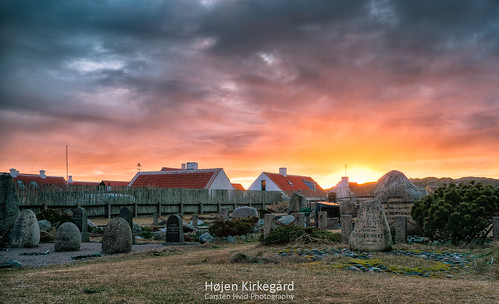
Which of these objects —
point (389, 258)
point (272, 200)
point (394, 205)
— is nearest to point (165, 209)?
point (272, 200)

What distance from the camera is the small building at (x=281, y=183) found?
56.4 metres

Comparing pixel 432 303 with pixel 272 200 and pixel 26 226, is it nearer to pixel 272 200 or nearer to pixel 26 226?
pixel 26 226

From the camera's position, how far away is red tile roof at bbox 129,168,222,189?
44.3 meters

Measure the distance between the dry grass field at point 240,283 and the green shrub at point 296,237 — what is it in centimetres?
377

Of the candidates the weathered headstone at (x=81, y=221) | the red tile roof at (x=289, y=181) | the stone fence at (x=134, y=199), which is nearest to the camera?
the weathered headstone at (x=81, y=221)

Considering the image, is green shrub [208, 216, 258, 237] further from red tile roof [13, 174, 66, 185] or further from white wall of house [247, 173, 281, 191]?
red tile roof [13, 174, 66, 185]

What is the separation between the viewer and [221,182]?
151 ft

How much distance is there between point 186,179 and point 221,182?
366 cm

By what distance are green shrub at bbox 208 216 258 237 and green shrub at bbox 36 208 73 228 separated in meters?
9.08

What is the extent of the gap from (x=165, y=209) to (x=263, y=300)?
1191 inches

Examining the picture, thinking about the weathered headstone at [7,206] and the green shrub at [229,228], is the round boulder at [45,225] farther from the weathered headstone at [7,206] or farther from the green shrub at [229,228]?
the green shrub at [229,228]

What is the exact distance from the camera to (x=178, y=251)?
15453mm

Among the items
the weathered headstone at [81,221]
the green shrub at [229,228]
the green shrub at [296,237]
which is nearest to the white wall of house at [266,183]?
the green shrub at [229,228]

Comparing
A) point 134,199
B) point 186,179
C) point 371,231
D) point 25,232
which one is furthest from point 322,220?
point 186,179
